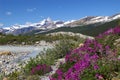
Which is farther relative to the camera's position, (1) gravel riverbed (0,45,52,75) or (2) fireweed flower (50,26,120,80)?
(1) gravel riverbed (0,45,52,75)

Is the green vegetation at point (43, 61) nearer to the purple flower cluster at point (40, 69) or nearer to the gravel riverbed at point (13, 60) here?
the purple flower cluster at point (40, 69)

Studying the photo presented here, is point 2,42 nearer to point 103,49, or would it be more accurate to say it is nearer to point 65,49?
point 65,49

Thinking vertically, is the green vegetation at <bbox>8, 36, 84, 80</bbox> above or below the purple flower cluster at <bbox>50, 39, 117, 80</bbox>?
below

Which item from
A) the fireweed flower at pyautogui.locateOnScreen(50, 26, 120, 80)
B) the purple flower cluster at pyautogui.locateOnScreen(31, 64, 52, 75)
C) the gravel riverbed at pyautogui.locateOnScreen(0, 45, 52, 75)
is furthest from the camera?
the gravel riverbed at pyautogui.locateOnScreen(0, 45, 52, 75)

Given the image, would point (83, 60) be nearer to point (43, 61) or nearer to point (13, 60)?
point (43, 61)

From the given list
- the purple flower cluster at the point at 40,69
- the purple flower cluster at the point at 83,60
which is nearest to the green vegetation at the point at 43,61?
the purple flower cluster at the point at 40,69

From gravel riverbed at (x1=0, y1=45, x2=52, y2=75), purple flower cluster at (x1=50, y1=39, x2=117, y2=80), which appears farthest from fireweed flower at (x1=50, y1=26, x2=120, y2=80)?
gravel riverbed at (x1=0, y1=45, x2=52, y2=75)

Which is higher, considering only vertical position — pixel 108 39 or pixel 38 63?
pixel 108 39

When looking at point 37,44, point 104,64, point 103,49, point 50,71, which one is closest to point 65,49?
point 50,71

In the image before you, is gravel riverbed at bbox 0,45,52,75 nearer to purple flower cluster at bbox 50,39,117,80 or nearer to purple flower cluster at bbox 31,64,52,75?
purple flower cluster at bbox 31,64,52,75

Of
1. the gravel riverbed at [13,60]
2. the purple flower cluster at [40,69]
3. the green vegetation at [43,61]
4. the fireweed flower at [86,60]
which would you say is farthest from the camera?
the gravel riverbed at [13,60]

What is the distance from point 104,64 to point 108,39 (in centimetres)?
434

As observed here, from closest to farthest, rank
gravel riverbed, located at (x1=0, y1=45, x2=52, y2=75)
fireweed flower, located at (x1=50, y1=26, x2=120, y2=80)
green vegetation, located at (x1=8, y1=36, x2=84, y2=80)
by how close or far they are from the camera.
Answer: fireweed flower, located at (x1=50, y1=26, x2=120, y2=80) < green vegetation, located at (x1=8, y1=36, x2=84, y2=80) < gravel riverbed, located at (x1=0, y1=45, x2=52, y2=75)

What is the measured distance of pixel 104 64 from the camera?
38.6 feet
